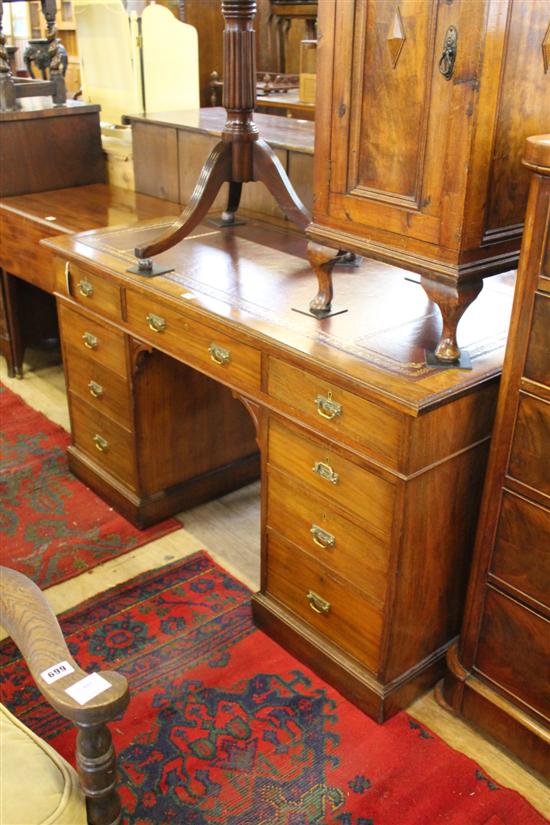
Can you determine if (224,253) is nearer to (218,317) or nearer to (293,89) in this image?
(218,317)

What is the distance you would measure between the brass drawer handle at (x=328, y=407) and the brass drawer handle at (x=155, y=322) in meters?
0.66

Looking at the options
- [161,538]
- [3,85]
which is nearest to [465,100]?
[161,538]

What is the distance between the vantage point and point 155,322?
92.0 inches

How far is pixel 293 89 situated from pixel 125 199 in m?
2.92

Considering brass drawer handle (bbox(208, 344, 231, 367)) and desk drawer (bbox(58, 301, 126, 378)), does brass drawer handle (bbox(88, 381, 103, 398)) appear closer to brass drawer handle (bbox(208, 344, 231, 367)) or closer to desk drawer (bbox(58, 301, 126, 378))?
desk drawer (bbox(58, 301, 126, 378))

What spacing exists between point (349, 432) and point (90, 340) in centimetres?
126

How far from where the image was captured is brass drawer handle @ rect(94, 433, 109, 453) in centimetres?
285

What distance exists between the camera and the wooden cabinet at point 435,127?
4.91ft

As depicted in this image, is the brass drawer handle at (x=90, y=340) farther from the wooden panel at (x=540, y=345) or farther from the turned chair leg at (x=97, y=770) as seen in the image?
the turned chair leg at (x=97, y=770)

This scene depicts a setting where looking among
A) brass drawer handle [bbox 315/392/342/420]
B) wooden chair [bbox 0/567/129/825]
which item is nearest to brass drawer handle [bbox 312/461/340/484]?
brass drawer handle [bbox 315/392/342/420]

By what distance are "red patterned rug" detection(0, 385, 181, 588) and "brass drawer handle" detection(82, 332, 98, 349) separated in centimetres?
59

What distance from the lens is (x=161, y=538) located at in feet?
9.05

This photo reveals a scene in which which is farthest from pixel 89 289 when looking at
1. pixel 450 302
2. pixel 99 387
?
pixel 450 302

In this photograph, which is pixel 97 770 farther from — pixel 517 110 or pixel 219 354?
pixel 517 110
